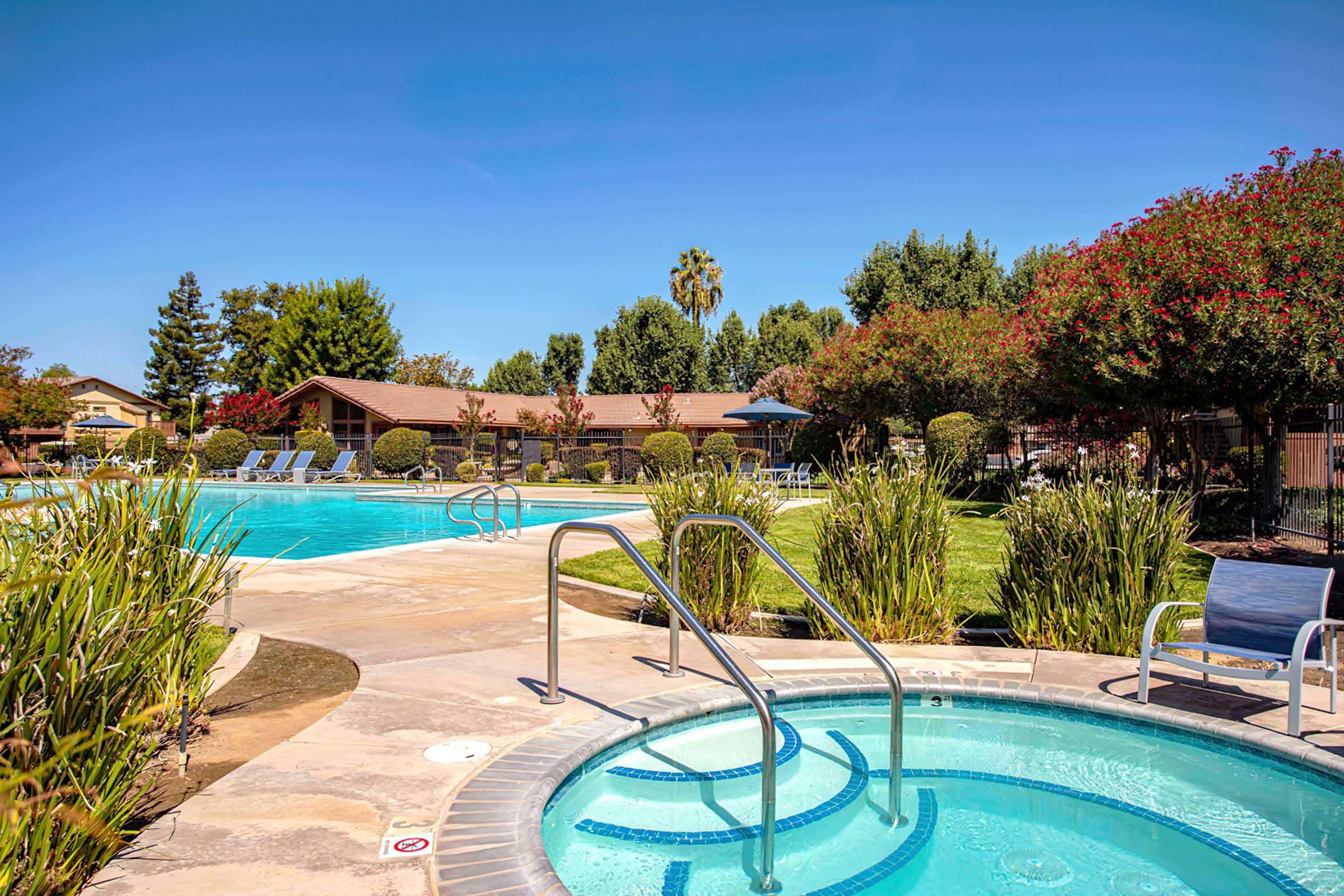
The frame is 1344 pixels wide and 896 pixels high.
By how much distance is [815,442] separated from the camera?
29141 millimetres

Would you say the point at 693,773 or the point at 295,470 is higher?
the point at 295,470

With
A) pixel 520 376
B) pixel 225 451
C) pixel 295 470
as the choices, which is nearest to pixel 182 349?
pixel 520 376

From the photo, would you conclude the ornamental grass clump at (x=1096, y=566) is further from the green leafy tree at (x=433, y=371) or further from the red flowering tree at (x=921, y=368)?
the green leafy tree at (x=433, y=371)

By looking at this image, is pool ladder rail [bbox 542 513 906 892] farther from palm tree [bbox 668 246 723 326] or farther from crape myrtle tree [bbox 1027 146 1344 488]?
palm tree [bbox 668 246 723 326]

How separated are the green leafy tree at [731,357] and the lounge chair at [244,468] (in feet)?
103

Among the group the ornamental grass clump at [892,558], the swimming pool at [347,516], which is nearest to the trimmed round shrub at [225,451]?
the swimming pool at [347,516]

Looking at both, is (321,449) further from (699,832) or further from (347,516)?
(699,832)

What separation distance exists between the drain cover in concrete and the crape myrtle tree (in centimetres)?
1242

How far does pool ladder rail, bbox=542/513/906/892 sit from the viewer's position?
10.7 ft

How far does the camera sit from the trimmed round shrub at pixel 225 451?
34.1 m

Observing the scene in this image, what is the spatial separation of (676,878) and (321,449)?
32.6 metres

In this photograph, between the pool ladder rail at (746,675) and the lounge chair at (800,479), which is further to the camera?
the lounge chair at (800,479)

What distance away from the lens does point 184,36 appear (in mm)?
17781

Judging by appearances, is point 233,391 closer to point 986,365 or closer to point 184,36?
point 184,36
